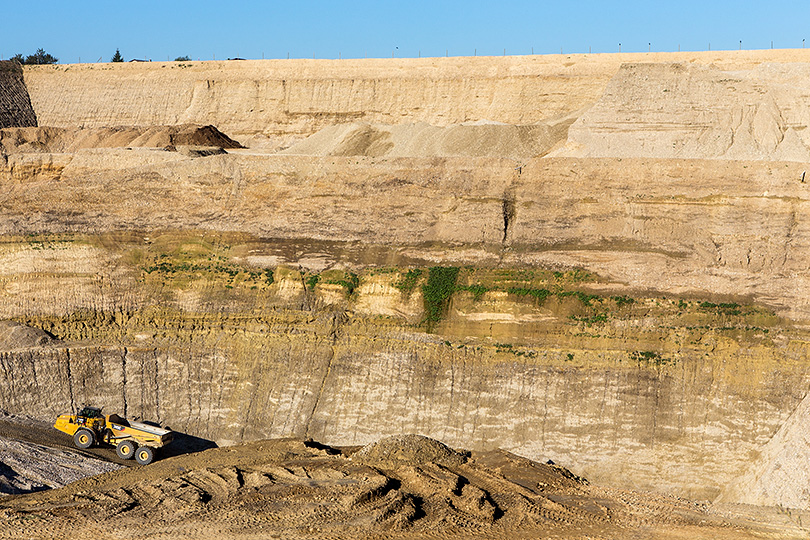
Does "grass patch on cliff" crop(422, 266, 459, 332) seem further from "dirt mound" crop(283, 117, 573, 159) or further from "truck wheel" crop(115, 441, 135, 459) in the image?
"truck wheel" crop(115, 441, 135, 459)

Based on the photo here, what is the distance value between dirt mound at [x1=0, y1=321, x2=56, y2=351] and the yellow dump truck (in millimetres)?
3692

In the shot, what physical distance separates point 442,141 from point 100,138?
45.4ft

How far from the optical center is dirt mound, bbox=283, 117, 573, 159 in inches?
1099

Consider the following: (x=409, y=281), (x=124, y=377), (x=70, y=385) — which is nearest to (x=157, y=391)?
(x=124, y=377)

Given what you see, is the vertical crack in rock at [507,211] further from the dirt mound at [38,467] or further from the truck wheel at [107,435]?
the dirt mound at [38,467]

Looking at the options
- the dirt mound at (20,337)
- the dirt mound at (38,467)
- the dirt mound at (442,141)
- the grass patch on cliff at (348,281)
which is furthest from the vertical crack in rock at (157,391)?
the dirt mound at (442,141)

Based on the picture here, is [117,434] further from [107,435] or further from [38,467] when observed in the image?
[38,467]

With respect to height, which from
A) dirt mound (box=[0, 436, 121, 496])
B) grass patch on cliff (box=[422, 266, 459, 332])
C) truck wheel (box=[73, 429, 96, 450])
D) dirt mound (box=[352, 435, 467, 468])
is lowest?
dirt mound (box=[0, 436, 121, 496])

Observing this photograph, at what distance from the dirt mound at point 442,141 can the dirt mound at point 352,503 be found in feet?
38.5

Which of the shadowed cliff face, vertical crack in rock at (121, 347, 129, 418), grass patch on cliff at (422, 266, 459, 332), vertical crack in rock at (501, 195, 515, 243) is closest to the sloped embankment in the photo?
vertical crack in rock at (501, 195, 515, 243)

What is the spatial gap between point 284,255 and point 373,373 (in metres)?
4.33

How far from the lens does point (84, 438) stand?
1988cm

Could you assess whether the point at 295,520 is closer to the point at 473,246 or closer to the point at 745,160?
the point at 473,246

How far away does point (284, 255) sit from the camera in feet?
78.5
